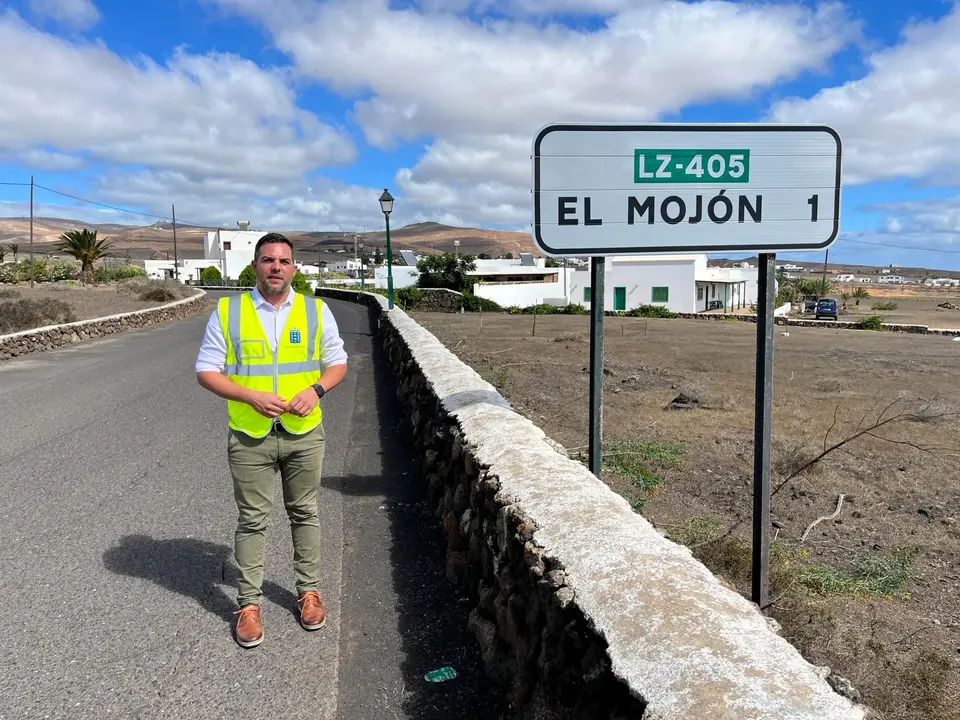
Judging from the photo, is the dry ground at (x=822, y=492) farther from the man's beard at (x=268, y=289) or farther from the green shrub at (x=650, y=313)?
the green shrub at (x=650, y=313)

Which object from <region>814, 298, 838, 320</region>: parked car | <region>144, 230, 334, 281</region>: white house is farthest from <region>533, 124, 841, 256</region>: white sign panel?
<region>144, 230, 334, 281</region>: white house

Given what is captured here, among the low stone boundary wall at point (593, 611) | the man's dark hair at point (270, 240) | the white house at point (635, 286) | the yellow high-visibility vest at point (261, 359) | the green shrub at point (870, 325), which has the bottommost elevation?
the low stone boundary wall at point (593, 611)

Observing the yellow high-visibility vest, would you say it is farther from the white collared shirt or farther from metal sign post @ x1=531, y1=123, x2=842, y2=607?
metal sign post @ x1=531, y1=123, x2=842, y2=607

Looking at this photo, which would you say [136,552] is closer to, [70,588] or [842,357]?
[70,588]

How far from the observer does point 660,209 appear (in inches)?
126

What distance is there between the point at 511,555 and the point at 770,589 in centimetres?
136

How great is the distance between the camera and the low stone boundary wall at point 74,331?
13750 millimetres

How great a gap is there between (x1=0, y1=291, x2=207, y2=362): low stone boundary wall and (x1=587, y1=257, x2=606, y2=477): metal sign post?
13.4m

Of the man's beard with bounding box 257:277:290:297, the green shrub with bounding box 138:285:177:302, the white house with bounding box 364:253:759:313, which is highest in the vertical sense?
the white house with bounding box 364:253:759:313

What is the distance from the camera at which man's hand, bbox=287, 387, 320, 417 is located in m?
3.17

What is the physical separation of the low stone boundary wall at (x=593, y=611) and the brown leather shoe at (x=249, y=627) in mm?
959

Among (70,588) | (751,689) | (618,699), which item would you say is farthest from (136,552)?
(751,689)

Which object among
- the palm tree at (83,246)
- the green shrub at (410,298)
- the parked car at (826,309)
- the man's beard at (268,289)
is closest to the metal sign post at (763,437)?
the man's beard at (268,289)

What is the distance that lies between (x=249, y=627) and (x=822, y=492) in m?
4.29
